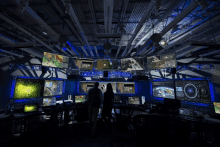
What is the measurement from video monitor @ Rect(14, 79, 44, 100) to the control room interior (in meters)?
0.05

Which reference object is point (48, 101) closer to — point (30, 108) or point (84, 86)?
point (84, 86)

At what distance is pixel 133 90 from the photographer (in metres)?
7.45

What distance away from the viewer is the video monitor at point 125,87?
742 cm

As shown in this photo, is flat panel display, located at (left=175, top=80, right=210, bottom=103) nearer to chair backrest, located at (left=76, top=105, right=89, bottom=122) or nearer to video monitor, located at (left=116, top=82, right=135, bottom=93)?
video monitor, located at (left=116, top=82, right=135, bottom=93)

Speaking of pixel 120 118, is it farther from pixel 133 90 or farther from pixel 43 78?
pixel 43 78

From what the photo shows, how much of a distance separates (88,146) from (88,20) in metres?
4.59

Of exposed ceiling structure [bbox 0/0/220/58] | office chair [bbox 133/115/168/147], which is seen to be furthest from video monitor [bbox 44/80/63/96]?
office chair [bbox 133/115/168/147]

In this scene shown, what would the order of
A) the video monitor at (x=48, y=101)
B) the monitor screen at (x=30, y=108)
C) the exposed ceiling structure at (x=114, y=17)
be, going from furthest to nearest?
the video monitor at (x=48, y=101) < the monitor screen at (x=30, y=108) < the exposed ceiling structure at (x=114, y=17)

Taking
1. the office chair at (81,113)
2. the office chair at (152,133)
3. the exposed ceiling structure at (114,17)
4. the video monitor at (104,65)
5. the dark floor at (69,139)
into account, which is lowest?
the dark floor at (69,139)

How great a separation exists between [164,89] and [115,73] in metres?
3.91

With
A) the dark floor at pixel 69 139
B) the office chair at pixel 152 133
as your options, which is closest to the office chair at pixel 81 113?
the dark floor at pixel 69 139

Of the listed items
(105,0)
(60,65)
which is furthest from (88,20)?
(60,65)

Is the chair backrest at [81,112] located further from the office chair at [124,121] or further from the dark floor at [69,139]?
the office chair at [124,121]

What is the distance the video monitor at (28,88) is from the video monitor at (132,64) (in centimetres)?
561
